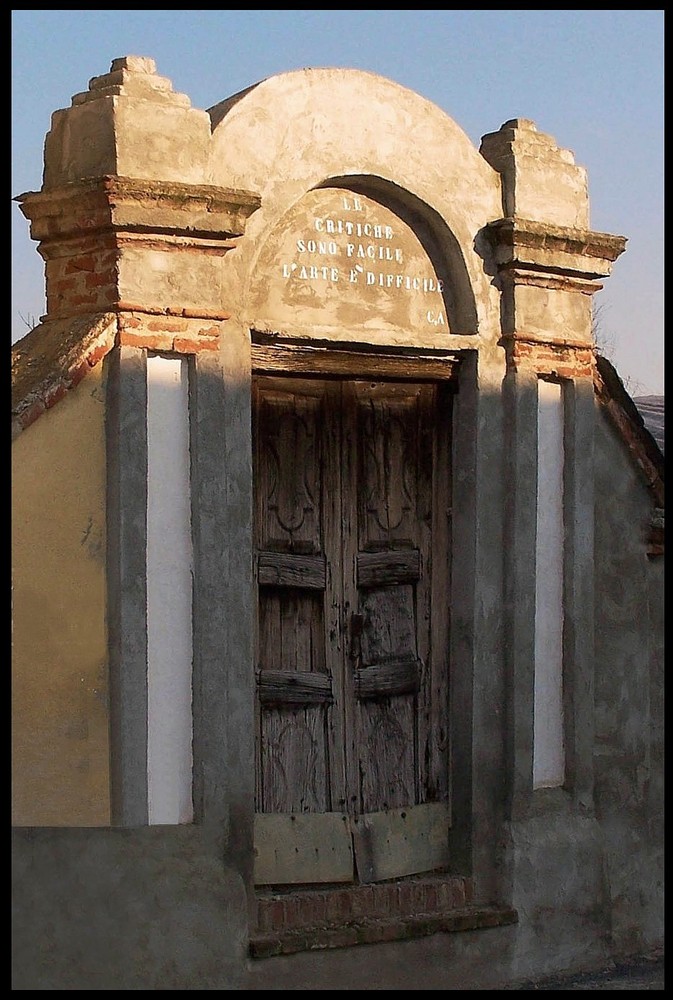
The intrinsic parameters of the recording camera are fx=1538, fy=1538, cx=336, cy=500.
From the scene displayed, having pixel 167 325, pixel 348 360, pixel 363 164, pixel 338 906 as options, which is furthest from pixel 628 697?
pixel 167 325

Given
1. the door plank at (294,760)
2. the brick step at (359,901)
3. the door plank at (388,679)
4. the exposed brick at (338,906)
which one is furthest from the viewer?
the door plank at (388,679)

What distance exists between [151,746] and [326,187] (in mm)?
2558

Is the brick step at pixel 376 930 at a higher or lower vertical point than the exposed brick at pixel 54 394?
lower

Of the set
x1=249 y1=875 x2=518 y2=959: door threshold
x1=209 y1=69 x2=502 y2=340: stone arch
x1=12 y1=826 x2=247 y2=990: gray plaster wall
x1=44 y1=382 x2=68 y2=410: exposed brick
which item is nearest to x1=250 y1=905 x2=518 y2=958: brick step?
x1=249 y1=875 x2=518 y2=959: door threshold

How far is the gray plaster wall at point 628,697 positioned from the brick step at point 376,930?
90 centimetres

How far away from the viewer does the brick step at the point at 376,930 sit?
639 centimetres

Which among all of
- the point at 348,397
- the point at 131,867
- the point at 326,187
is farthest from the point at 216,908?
the point at 326,187

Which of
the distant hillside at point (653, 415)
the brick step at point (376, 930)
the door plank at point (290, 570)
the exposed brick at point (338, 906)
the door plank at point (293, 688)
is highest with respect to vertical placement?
the distant hillside at point (653, 415)

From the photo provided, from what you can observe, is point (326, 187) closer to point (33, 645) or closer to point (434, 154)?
point (434, 154)

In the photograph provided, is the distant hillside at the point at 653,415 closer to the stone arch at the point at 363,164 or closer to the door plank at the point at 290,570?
the stone arch at the point at 363,164

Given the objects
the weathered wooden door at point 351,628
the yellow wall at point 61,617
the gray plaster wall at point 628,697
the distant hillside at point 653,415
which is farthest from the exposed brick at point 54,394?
the distant hillside at point 653,415

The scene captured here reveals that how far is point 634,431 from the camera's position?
309 inches

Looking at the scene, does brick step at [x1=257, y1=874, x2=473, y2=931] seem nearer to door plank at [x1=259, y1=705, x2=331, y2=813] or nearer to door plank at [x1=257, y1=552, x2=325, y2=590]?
door plank at [x1=259, y1=705, x2=331, y2=813]

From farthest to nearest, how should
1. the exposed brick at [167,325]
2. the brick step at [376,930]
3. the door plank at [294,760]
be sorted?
the door plank at [294,760] → the brick step at [376,930] → the exposed brick at [167,325]
